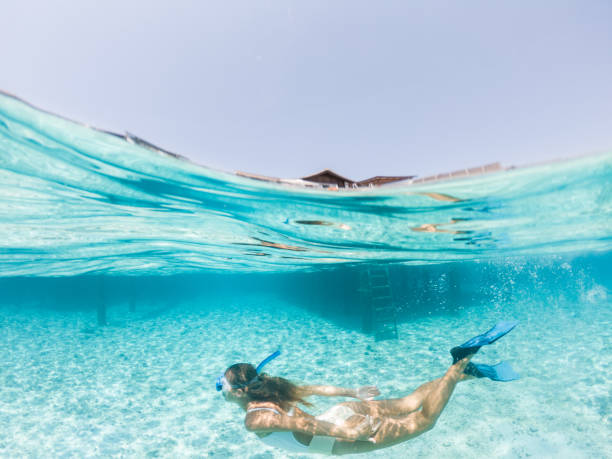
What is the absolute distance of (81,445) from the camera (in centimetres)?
751

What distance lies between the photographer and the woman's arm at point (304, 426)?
4180 mm

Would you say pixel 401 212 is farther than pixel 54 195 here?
Yes

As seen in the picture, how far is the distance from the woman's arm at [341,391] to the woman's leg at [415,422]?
1.47 feet

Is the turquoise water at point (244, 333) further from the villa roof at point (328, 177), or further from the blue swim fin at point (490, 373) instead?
the villa roof at point (328, 177)

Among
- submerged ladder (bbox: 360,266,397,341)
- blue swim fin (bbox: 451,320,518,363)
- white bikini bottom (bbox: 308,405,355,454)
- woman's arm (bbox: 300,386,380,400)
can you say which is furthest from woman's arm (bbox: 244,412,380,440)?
submerged ladder (bbox: 360,266,397,341)

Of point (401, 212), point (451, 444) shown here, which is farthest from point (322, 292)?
point (451, 444)

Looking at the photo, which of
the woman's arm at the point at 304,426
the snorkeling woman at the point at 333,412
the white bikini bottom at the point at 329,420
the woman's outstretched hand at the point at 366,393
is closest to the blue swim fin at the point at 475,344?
the snorkeling woman at the point at 333,412

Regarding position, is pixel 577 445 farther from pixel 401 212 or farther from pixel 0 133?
pixel 0 133

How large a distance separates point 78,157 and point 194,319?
73.3 feet

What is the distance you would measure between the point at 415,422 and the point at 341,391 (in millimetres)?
1421

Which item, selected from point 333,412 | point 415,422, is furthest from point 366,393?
point 415,422

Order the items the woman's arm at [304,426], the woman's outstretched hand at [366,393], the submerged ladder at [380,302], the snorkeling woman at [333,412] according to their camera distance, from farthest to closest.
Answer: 1. the submerged ladder at [380,302]
2. the woman's outstretched hand at [366,393]
3. the snorkeling woman at [333,412]
4. the woman's arm at [304,426]

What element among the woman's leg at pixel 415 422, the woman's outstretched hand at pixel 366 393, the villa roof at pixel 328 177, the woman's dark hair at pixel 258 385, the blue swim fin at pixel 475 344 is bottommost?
the woman's leg at pixel 415 422

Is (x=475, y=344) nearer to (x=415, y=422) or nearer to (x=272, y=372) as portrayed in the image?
(x=415, y=422)
